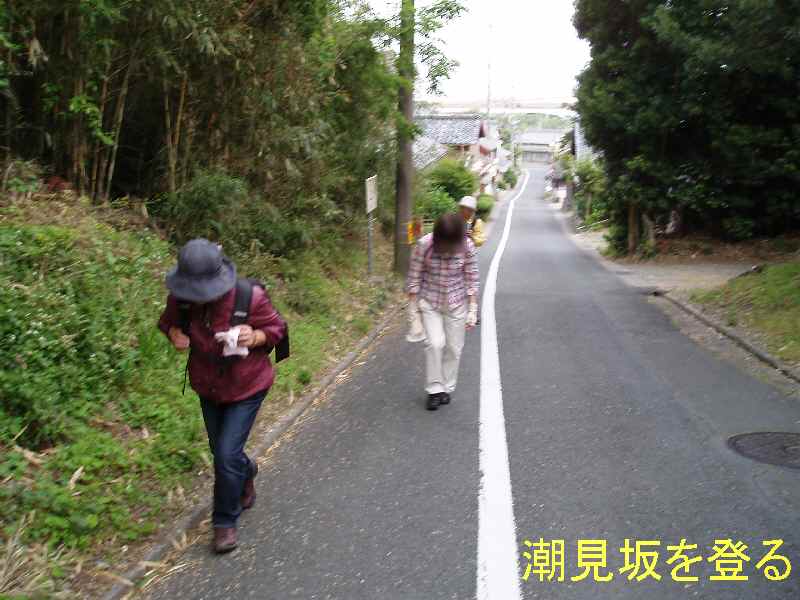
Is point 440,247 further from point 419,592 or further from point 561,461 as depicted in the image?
point 419,592

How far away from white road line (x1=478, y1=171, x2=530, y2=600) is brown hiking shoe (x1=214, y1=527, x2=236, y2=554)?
1436 mm

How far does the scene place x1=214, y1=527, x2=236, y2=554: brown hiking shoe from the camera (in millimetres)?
4410

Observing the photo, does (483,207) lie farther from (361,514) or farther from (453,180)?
(361,514)

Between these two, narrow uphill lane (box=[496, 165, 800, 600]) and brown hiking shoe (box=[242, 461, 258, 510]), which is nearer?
narrow uphill lane (box=[496, 165, 800, 600])

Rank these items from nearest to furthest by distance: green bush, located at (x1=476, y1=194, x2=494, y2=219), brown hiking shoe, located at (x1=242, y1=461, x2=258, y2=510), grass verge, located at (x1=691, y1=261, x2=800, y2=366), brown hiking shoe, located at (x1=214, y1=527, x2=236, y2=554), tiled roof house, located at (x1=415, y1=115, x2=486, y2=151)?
brown hiking shoe, located at (x1=214, y1=527, x2=236, y2=554)
brown hiking shoe, located at (x1=242, y1=461, x2=258, y2=510)
grass verge, located at (x1=691, y1=261, x2=800, y2=366)
green bush, located at (x1=476, y1=194, x2=494, y2=219)
tiled roof house, located at (x1=415, y1=115, x2=486, y2=151)

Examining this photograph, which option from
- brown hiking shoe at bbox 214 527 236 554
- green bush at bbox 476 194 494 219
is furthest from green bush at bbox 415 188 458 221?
brown hiking shoe at bbox 214 527 236 554

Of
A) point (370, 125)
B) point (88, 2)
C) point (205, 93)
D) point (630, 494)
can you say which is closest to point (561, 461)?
point (630, 494)

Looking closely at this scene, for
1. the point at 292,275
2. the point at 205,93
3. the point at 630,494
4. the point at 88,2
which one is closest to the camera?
the point at 630,494

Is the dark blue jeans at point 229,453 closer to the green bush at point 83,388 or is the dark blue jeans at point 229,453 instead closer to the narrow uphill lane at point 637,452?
the green bush at point 83,388

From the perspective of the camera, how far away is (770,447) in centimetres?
599

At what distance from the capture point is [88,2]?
6.40 meters

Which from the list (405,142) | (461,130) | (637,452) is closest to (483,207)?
(461,130)

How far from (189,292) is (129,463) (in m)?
1.76

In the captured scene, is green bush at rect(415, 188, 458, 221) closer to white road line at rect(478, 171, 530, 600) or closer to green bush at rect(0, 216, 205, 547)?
white road line at rect(478, 171, 530, 600)
